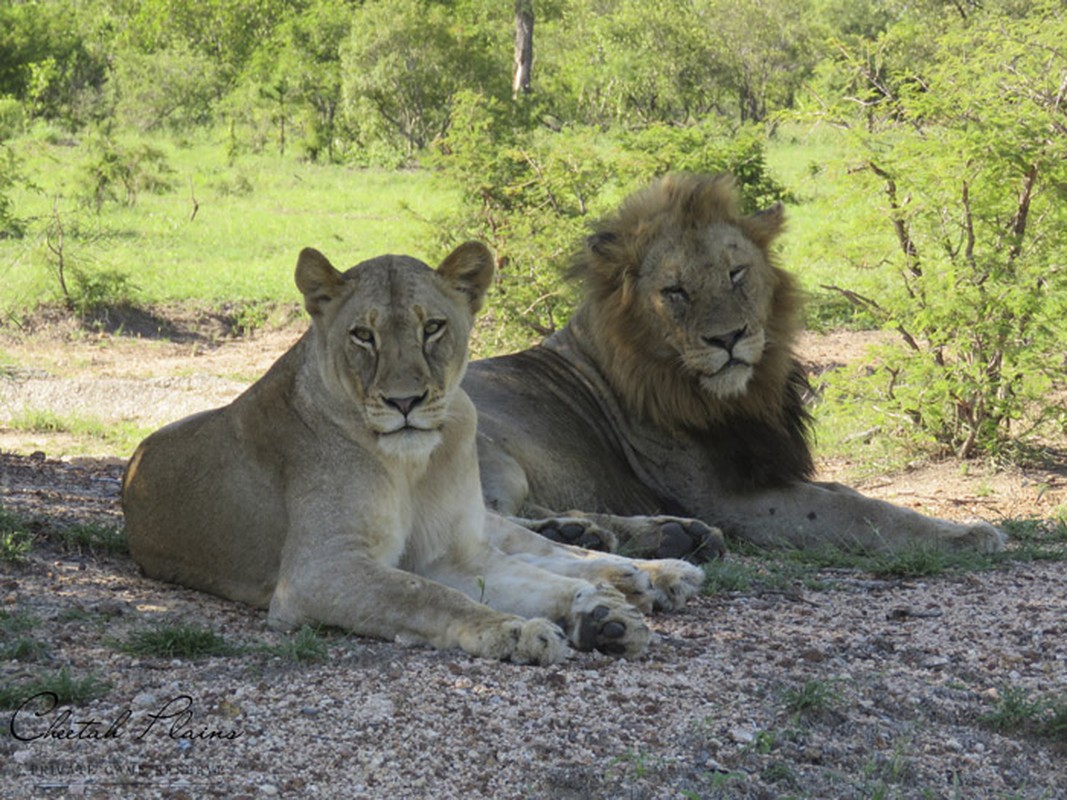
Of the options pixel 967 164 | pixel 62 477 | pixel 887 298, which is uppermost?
pixel 967 164

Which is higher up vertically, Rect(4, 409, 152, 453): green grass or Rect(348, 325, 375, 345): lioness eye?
Rect(348, 325, 375, 345): lioness eye

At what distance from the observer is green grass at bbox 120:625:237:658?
3533 mm

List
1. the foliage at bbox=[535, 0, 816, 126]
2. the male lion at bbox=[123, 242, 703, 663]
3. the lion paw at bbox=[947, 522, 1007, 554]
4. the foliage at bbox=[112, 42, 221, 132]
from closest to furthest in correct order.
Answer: the male lion at bbox=[123, 242, 703, 663]
the lion paw at bbox=[947, 522, 1007, 554]
the foliage at bbox=[112, 42, 221, 132]
the foliage at bbox=[535, 0, 816, 126]

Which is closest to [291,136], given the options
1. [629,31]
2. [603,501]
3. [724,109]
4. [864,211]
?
[629,31]

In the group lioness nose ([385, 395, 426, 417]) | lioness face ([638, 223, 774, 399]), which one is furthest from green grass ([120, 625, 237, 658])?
lioness face ([638, 223, 774, 399])

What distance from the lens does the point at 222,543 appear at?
4.26 metres

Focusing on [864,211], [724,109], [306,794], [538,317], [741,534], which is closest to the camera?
[306,794]

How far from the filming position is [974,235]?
760cm

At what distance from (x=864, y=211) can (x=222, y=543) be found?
4785 mm

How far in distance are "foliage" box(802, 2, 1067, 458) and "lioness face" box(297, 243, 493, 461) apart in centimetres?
402

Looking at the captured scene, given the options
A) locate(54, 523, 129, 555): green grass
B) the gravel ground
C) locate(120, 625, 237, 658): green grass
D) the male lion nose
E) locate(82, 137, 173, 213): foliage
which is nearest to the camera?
the gravel ground

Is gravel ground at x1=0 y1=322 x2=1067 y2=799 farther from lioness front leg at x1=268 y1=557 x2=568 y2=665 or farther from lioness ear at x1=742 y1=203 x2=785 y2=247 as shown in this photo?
lioness ear at x1=742 y1=203 x2=785 y2=247

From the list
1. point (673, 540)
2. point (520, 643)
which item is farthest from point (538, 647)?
point (673, 540)

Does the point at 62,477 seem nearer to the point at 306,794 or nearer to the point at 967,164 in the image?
the point at 306,794
